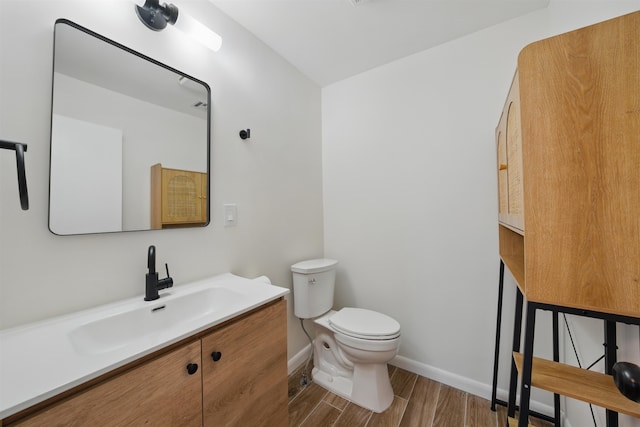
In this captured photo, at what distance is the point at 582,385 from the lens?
2.50 ft

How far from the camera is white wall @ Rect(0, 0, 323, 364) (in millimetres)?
802

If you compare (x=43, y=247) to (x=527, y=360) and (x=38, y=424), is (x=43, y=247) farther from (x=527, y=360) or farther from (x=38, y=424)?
(x=527, y=360)

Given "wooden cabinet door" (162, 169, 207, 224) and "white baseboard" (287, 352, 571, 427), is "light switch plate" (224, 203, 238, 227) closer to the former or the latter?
"wooden cabinet door" (162, 169, 207, 224)

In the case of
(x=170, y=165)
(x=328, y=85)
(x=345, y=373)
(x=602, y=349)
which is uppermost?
(x=328, y=85)

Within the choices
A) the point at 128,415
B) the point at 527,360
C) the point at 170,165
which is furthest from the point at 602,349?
the point at 170,165

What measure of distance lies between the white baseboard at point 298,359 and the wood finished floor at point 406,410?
0.34 ft

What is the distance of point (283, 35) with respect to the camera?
1.64 meters

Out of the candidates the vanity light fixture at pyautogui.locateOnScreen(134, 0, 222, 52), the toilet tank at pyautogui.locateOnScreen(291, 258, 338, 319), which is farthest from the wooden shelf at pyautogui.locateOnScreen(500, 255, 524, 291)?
the vanity light fixture at pyautogui.locateOnScreen(134, 0, 222, 52)

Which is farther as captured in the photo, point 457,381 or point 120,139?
point 457,381

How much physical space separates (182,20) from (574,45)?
149 cm

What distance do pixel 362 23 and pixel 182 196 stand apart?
4.96 ft

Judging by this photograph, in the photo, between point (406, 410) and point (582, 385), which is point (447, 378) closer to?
point (406, 410)

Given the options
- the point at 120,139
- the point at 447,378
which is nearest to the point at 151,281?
the point at 120,139

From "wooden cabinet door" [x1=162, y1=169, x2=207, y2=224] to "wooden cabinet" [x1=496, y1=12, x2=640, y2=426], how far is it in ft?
4.54
